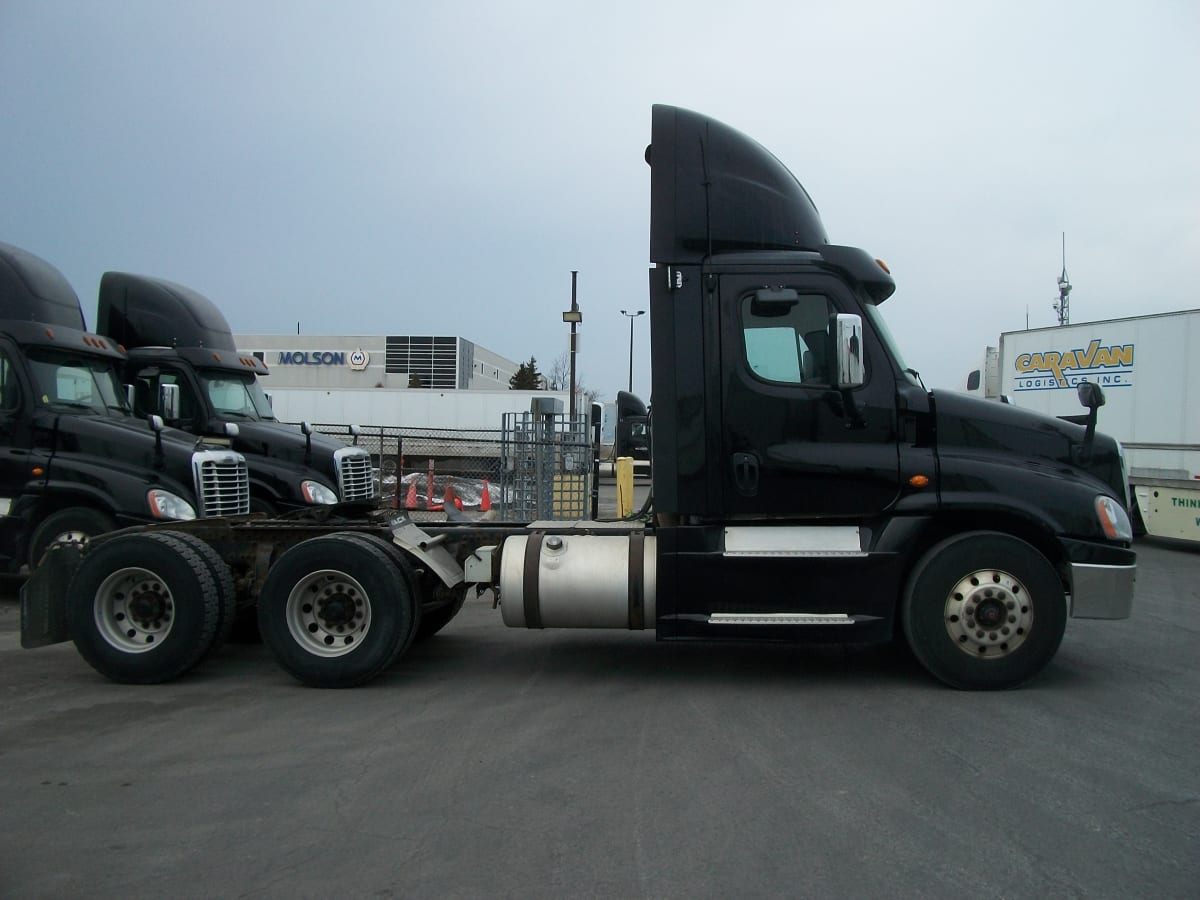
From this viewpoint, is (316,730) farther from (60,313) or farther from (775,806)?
(60,313)

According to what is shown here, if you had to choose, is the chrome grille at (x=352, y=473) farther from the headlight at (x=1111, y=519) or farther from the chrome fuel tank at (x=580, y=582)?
the headlight at (x=1111, y=519)

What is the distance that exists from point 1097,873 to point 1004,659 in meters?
2.57

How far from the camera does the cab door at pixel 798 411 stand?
615 centimetres

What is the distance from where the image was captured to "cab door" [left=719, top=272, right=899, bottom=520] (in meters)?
6.15

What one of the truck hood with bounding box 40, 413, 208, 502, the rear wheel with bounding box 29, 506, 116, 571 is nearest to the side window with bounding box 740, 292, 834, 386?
the truck hood with bounding box 40, 413, 208, 502

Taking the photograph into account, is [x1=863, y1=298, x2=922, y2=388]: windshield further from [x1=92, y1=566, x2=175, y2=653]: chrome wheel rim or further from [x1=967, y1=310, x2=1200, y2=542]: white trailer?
[x1=967, y1=310, x2=1200, y2=542]: white trailer

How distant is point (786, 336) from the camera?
627cm

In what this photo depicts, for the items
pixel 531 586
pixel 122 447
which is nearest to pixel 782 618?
pixel 531 586

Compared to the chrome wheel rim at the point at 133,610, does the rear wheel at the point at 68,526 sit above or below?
above

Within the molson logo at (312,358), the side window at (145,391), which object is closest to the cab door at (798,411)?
the side window at (145,391)

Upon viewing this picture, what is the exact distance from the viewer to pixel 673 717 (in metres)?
5.65

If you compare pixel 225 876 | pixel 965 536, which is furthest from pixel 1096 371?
pixel 225 876

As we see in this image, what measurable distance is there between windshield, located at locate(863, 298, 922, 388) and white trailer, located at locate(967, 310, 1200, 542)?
27.9ft

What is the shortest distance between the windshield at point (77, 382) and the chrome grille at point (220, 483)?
1.58m
